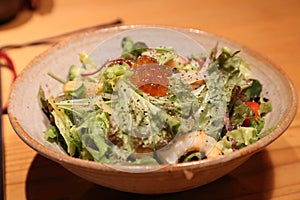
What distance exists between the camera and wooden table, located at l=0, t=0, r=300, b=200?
3.18ft

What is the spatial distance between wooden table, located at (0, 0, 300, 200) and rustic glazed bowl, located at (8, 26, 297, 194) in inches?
5.1

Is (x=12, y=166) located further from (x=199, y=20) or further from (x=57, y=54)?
(x=199, y=20)

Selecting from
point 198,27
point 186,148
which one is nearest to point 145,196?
point 186,148

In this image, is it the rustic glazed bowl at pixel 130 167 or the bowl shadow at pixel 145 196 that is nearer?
the rustic glazed bowl at pixel 130 167

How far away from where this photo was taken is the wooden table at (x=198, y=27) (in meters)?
0.97

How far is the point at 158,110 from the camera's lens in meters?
0.85

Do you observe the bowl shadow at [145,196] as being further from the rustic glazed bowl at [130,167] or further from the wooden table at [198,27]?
the rustic glazed bowl at [130,167]

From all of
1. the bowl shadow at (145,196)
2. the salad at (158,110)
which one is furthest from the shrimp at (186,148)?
the bowl shadow at (145,196)

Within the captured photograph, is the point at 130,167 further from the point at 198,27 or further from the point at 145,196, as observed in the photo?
the point at 198,27

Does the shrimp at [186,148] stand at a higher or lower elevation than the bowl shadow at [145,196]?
higher

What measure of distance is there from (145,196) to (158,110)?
206 mm

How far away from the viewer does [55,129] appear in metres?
0.93

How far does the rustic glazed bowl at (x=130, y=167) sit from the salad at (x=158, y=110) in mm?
32

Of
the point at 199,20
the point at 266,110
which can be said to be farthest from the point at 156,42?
the point at 199,20
